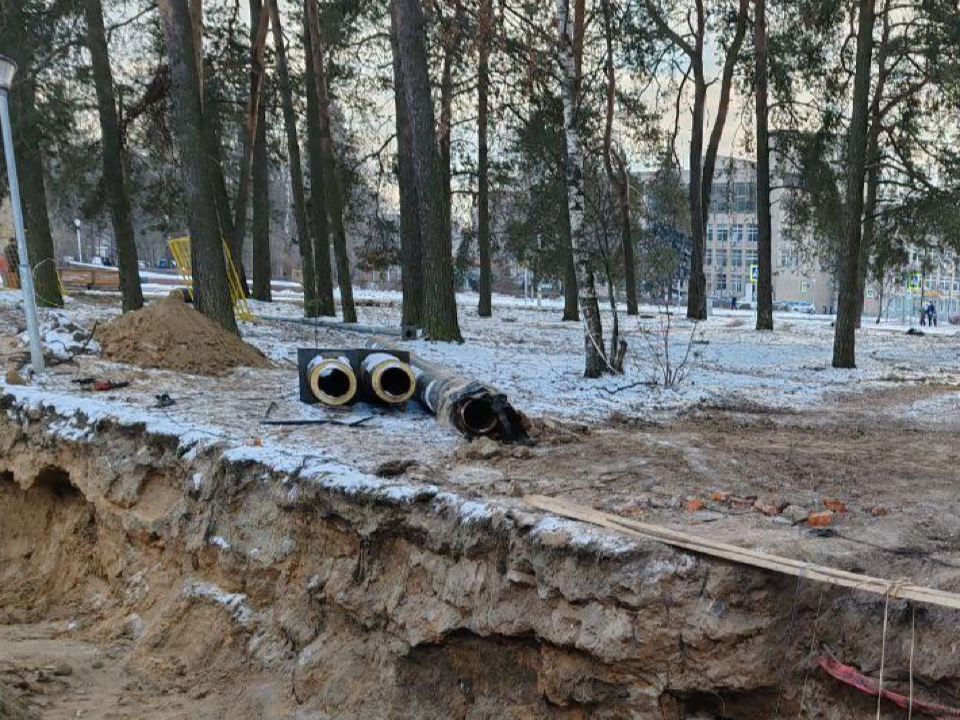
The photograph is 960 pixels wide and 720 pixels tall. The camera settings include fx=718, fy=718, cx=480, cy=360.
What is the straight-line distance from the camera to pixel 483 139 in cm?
1811

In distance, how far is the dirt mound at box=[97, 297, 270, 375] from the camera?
8.11 meters

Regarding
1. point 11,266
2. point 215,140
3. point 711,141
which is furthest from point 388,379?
point 711,141

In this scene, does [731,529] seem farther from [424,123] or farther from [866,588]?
[424,123]

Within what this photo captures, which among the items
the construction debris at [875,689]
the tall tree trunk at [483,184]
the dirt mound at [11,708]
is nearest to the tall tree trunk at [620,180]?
the tall tree trunk at [483,184]

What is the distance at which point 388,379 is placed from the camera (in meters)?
6.56

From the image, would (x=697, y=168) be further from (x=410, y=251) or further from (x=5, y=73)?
(x=5, y=73)

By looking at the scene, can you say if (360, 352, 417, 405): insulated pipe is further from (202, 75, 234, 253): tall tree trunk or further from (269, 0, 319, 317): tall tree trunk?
(202, 75, 234, 253): tall tree trunk

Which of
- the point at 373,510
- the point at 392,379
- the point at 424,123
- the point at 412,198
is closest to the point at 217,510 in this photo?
the point at 373,510

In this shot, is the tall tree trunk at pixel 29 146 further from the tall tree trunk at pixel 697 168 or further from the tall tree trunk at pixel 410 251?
the tall tree trunk at pixel 697 168

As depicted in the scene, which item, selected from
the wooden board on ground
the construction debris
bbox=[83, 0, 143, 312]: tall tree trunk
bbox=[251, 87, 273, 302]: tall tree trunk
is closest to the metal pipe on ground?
the construction debris

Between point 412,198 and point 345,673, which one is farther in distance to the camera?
point 412,198

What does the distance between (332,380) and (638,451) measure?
9.62 feet

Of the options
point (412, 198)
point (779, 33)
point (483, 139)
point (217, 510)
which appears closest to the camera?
point (217, 510)

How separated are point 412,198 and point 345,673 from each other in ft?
31.7
